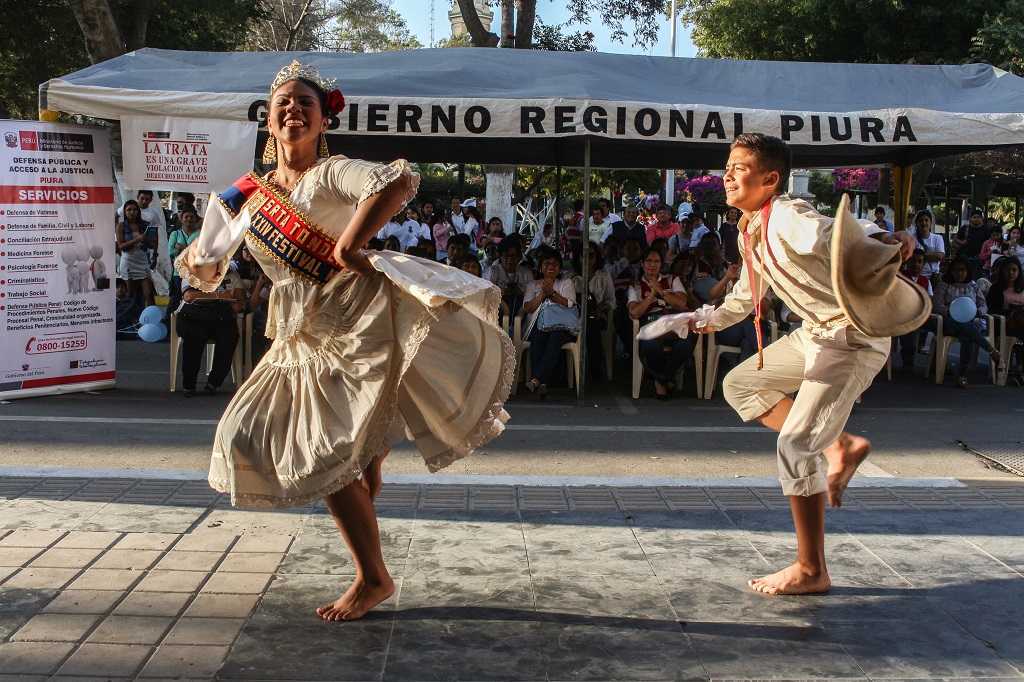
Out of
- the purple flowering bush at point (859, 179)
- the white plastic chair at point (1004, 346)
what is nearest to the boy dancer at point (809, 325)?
the white plastic chair at point (1004, 346)

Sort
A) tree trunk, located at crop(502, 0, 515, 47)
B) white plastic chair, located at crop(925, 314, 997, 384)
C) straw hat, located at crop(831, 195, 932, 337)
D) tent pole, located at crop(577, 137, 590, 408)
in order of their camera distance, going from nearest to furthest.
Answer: straw hat, located at crop(831, 195, 932, 337) < tent pole, located at crop(577, 137, 590, 408) < white plastic chair, located at crop(925, 314, 997, 384) < tree trunk, located at crop(502, 0, 515, 47)

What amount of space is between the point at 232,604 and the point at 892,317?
2650mm

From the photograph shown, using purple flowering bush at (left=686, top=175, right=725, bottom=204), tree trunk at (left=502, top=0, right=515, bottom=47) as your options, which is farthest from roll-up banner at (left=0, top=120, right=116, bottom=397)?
purple flowering bush at (left=686, top=175, right=725, bottom=204)

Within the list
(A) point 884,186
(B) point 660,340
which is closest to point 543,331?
(B) point 660,340

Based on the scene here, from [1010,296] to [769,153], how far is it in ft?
25.1

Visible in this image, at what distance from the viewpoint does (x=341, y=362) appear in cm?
348

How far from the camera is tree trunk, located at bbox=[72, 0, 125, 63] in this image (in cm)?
1481

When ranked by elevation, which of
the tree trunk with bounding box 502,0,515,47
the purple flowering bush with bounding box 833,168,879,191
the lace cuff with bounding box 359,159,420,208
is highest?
the tree trunk with bounding box 502,0,515,47

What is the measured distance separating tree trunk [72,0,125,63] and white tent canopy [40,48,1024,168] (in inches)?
232

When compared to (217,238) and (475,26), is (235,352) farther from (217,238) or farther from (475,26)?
(475,26)

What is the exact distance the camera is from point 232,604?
3760 millimetres

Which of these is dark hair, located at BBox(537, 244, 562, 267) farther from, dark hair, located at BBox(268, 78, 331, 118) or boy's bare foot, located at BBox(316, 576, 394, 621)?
boy's bare foot, located at BBox(316, 576, 394, 621)

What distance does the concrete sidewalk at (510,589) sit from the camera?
131 inches

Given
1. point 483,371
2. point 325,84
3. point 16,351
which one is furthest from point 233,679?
point 16,351
